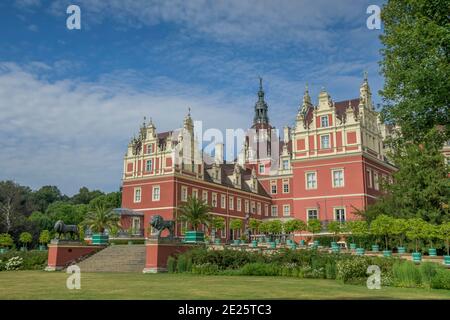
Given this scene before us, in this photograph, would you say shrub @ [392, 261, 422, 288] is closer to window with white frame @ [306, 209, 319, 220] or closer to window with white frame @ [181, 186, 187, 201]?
window with white frame @ [306, 209, 319, 220]

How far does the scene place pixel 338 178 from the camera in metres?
39.4

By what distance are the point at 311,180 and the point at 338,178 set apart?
8.40ft

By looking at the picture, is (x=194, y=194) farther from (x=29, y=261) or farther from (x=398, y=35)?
(x=398, y=35)

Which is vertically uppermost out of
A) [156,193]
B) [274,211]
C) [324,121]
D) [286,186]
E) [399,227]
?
[324,121]

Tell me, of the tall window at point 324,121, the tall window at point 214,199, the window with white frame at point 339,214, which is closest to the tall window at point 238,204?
the tall window at point 214,199

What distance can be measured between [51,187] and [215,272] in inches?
3213

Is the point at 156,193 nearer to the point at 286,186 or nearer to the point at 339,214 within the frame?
the point at 339,214

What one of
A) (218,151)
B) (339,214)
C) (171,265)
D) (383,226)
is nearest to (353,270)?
(171,265)

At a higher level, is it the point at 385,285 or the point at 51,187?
the point at 51,187

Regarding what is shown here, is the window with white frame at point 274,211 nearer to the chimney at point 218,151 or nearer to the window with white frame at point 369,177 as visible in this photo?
the chimney at point 218,151

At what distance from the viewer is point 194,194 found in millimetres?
46656

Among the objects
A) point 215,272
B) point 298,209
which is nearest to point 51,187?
point 298,209

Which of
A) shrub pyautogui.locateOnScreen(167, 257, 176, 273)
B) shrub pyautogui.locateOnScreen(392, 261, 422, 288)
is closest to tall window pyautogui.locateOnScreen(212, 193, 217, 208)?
shrub pyautogui.locateOnScreen(167, 257, 176, 273)

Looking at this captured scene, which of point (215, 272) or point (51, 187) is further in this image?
point (51, 187)
